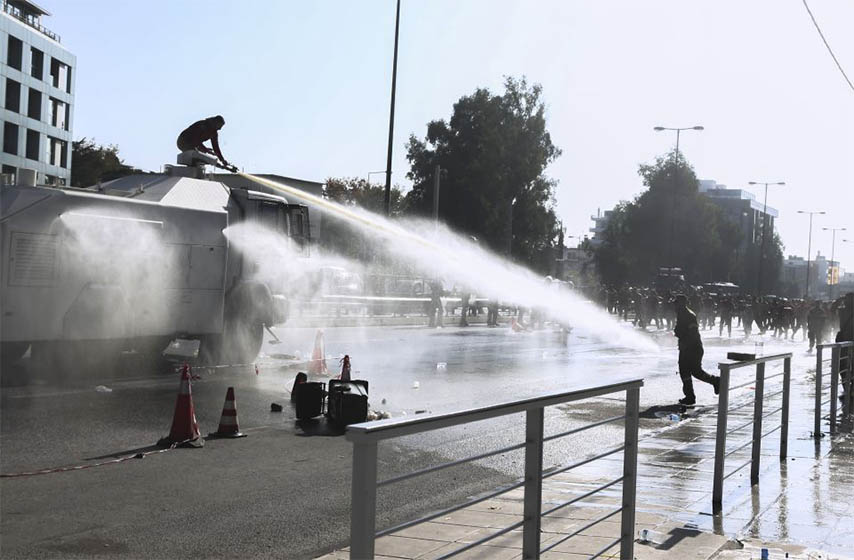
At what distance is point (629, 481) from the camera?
5406 mm

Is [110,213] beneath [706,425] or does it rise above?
above

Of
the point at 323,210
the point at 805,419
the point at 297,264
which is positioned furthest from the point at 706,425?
the point at 323,210

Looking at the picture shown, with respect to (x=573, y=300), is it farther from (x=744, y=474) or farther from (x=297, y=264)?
(x=744, y=474)

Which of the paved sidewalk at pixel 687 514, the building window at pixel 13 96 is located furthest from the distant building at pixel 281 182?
the building window at pixel 13 96

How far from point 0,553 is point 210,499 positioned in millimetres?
1818

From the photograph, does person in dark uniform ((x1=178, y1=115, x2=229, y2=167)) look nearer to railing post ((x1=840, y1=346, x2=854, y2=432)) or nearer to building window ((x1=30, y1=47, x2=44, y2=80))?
railing post ((x1=840, y1=346, x2=854, y2=432))

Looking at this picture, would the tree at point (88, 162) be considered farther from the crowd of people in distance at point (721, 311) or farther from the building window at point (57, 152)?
the crowd of people in distance at point (721, 311)

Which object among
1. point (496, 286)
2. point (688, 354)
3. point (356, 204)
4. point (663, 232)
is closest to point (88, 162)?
point (356, 204)

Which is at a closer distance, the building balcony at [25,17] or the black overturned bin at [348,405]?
the black overturned bin at [348,405]

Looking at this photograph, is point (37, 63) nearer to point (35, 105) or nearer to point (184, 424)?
point (35, 105)

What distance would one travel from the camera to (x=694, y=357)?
1452cm

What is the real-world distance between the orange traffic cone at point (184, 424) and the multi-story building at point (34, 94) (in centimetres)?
5234

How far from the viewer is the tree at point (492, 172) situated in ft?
207

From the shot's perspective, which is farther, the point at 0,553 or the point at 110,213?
the point at 110,213
